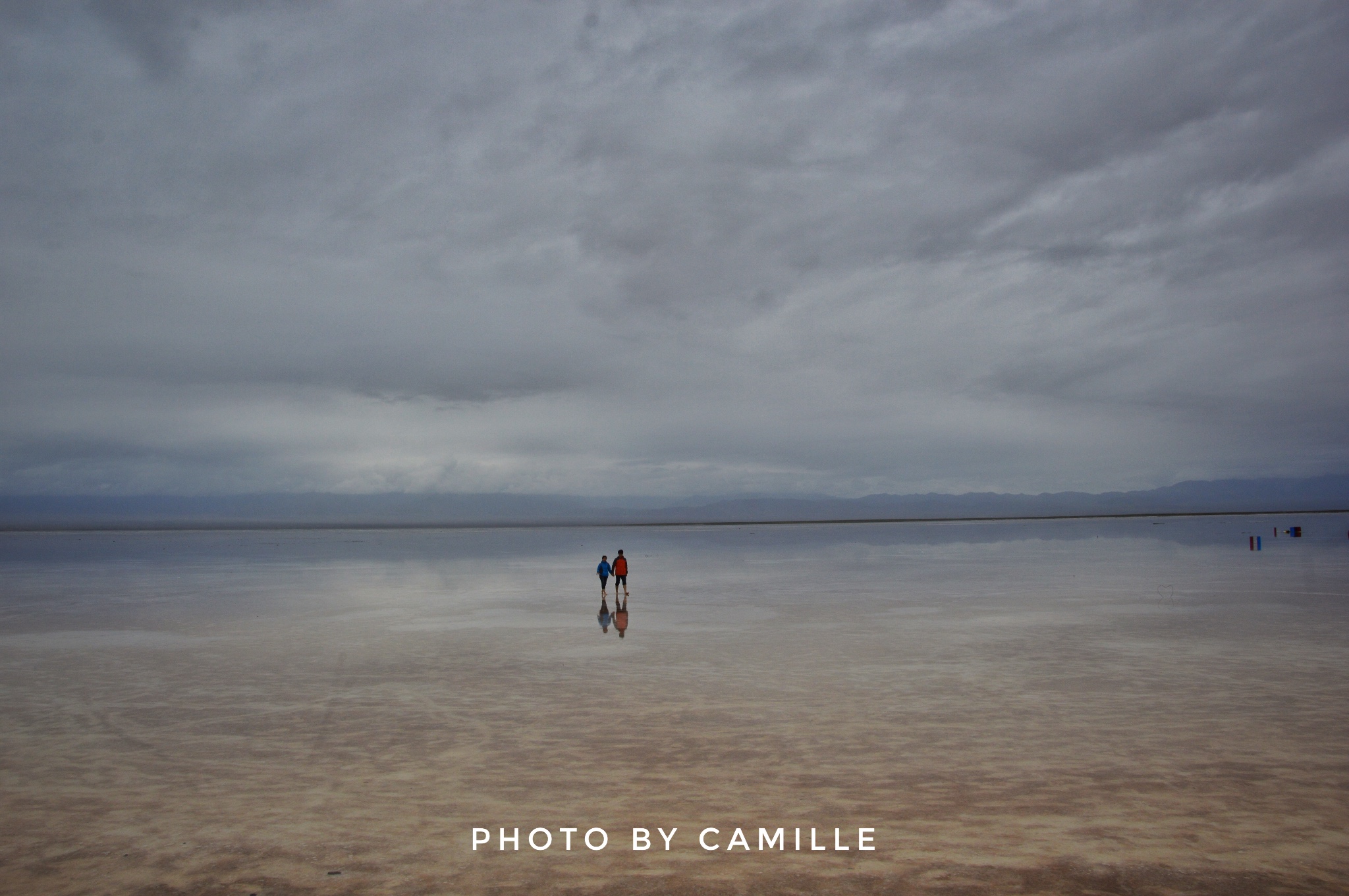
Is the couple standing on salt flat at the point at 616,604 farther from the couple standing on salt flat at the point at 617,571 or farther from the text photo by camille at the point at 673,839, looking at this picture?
the text photo by camille at the point at 673,839

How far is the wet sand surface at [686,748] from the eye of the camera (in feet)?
23.3

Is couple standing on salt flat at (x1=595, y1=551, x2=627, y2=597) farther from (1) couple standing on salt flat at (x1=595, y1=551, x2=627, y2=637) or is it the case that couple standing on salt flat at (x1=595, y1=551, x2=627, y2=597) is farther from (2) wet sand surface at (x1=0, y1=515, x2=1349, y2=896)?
(2) wet sand surface at (x1=0, y1=515, x2=1349, y2=896)

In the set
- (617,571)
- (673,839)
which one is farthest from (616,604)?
(673,839)

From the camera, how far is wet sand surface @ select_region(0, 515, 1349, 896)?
7113 mm

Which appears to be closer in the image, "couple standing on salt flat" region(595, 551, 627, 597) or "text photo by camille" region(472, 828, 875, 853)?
"text photo by camille" region(472, 828, 875, 853)

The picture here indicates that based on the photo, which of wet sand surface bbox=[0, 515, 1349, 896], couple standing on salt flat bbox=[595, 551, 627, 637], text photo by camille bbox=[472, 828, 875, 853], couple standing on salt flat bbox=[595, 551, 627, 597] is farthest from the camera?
couple standing on salt flat bbox=[595, 551, 627, 597]

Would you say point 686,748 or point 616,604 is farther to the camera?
point 616,604

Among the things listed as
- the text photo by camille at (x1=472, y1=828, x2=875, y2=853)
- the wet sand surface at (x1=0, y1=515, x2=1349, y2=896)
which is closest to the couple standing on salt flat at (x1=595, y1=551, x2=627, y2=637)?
the wet sand surface at (x1=0, y1=515, x2=1349, y2=896)

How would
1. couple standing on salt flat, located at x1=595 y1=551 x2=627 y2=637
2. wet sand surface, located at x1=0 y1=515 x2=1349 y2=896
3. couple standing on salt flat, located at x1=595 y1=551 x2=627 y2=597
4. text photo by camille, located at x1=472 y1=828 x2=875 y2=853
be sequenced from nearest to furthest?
wet sand surface, located at x1=0 y1=515 x2=1349 y2=896 → text photo by camille, located at x1=472 y1=828 x2=875 y2=853 → couple standing on salt flat, located at x1=595 y1=551 x2=627 y2=637 → couple standing on salt flat, located at x1=595 y1=551 x2=627 y2=597

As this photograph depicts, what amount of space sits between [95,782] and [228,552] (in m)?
67.6

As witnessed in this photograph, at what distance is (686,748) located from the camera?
1066 centimetres

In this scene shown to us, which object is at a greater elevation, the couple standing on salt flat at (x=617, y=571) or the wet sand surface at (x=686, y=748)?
the couple standing on salt flat at (x=617, y=571)

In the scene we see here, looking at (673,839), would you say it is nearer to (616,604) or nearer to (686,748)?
(686,748)

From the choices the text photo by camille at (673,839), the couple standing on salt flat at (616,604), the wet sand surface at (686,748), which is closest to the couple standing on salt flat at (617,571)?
the couple standing on salt flat at (616,604)
